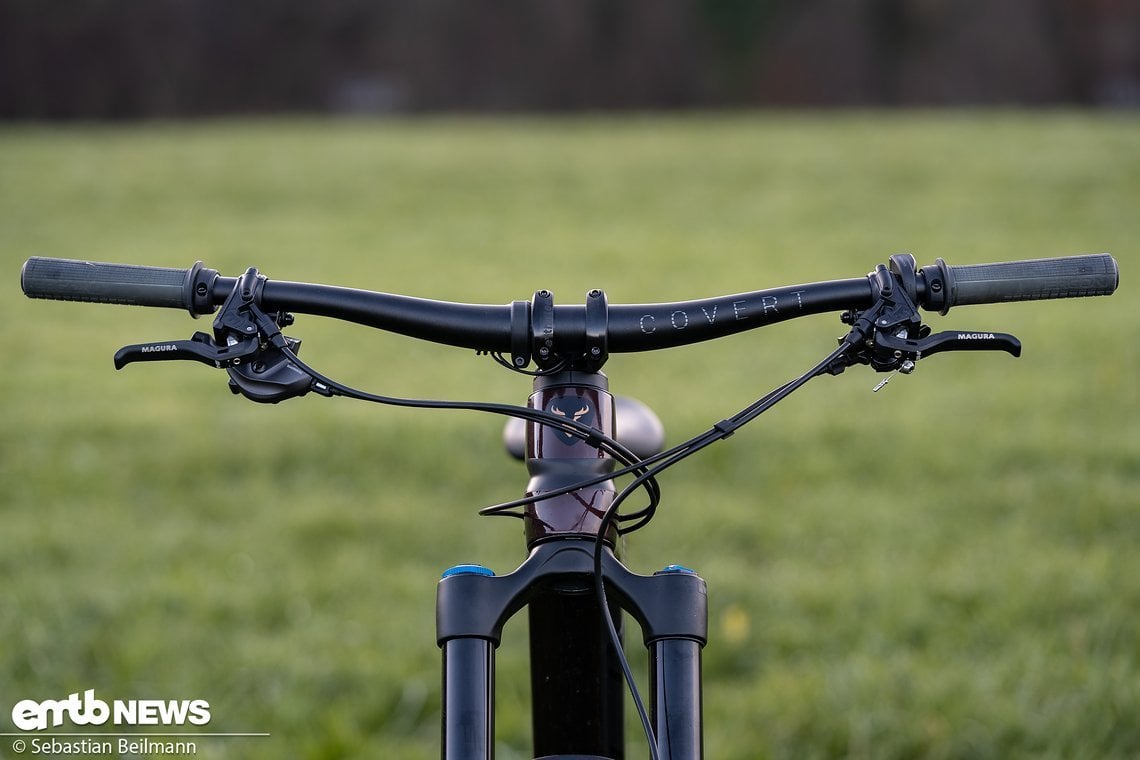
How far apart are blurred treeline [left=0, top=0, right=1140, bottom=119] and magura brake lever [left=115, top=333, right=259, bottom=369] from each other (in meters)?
29.2

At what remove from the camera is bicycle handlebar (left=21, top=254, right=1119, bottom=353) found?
4.05 ft

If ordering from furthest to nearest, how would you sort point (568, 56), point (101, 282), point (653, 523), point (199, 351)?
point (568, 56) < point (653, 523) < point (101, 282) < point (199, 351)

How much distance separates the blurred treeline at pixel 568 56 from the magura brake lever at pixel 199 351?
29.2m

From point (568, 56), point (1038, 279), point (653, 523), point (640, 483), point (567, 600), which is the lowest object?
point (567, 600)

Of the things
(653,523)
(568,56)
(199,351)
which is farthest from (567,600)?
(568,56)

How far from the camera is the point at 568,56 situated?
30266 millimetres

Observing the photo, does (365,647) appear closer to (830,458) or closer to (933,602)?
(933,602)

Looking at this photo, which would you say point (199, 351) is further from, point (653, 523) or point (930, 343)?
point (653, 523)

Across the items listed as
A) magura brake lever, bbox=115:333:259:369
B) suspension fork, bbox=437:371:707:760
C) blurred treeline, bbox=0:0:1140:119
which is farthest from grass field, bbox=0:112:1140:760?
blurred treeline, bbox=0:0:1140:119

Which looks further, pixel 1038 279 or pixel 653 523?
pixel 653 523

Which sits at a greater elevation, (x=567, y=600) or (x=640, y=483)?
(x=640, y=483)

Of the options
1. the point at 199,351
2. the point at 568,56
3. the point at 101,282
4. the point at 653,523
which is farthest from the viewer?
the point at 568,56

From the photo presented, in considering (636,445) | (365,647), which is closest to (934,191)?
(365,647)

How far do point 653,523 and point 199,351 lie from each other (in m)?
3.63
